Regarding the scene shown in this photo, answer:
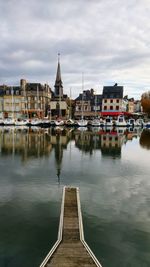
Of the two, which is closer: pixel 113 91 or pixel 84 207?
pixel 84 207

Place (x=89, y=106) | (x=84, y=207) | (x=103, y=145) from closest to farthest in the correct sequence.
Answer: (x=84, y=207), (x=103, y=145), (x=89, y=106)

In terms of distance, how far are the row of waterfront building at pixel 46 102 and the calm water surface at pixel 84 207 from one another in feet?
235

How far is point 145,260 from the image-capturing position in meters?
8.03

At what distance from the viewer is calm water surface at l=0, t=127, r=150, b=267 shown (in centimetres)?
841

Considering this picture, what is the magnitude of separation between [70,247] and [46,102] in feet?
309

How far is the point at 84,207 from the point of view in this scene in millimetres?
12039

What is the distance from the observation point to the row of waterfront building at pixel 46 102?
94.2 m

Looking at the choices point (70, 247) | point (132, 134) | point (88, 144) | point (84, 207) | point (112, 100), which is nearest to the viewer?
point (70, 247)

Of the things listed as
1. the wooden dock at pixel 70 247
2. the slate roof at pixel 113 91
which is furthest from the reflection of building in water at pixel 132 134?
the slate roof at pixel 113 91

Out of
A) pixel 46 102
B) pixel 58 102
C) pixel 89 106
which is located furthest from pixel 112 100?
pixel 46 102

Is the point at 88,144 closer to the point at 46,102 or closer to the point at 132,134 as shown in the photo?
the point at 132,134

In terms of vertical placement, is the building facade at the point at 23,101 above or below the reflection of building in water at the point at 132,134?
above

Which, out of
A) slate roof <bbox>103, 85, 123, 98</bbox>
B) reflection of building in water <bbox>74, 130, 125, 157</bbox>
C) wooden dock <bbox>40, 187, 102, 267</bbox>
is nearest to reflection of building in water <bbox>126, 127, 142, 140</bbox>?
reflection of building in water <bbox>74, 130, 125, 157</bbox>

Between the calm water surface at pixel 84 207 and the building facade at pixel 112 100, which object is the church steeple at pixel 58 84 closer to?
the building facade at pixel 112 100
